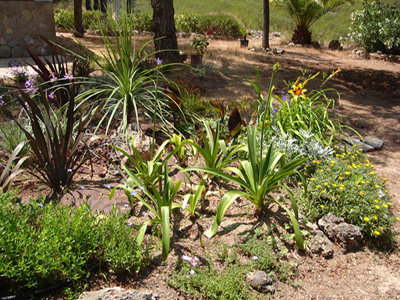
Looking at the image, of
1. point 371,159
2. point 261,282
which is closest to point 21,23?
point 371,159

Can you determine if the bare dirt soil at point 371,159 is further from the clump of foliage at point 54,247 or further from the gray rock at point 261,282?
the clump of foliage at point 54,247

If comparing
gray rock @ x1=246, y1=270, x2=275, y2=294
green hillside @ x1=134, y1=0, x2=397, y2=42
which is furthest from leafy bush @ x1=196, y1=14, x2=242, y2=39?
gray rock @ x1=246, y1=270, x2=275, y2=294

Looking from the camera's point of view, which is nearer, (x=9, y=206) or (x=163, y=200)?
(x=9, y=206)

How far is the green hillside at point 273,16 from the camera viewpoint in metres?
15.7

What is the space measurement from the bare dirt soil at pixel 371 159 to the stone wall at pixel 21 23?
11.6 ft

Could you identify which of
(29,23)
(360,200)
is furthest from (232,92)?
(29,23)

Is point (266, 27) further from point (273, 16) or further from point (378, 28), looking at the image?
point (273, 16)

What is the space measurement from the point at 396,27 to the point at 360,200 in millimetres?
9592

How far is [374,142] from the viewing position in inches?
186

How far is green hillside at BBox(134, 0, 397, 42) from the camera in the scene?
616 inches

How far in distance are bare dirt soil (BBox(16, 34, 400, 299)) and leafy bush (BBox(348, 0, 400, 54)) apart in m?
0.96

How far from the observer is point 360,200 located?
116 inches

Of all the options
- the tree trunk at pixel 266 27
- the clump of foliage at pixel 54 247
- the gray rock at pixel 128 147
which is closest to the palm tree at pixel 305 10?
the tree trunk at pixel 266 27

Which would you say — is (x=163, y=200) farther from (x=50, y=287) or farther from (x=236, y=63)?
(x=236, y=63)
